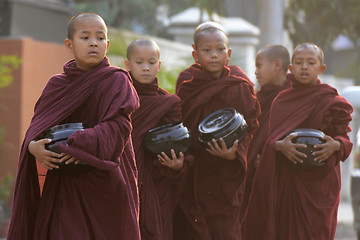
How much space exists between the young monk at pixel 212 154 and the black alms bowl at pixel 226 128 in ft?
0.71

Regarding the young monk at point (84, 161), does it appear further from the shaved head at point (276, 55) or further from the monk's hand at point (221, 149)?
the shaved head at point (276, 55)

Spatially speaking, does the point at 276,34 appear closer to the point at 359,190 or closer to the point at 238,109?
the point at 359,190

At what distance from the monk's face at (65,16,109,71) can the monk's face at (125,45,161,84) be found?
3.50 ft

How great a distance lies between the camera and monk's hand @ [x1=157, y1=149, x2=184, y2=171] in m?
5.63

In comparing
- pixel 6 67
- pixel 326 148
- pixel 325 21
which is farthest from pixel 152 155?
pixel 325 21

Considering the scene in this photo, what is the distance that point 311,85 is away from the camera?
619cm

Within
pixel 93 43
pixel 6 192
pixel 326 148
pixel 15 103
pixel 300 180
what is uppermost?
→ pixel 93 43

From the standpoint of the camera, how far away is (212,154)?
600 centimetres

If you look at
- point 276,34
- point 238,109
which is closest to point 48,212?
point 238,109

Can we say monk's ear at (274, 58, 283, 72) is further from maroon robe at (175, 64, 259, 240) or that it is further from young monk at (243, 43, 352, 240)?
maroon robe at (175, 64, 259, 240)

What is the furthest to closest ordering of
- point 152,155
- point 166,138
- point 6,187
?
point 6,187 → point 152,155 → point 166,138

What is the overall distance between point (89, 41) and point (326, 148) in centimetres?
199

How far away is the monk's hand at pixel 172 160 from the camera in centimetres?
563

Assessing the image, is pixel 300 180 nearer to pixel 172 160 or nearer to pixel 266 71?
pixel 172 160
